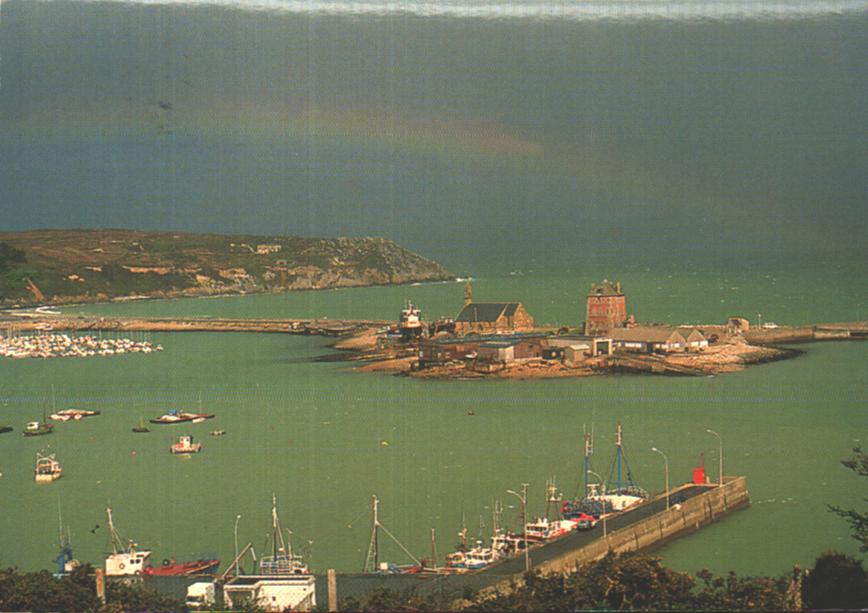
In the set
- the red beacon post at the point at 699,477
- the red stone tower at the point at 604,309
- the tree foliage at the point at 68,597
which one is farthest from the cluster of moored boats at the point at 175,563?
the red stone tower at the point at 604,309

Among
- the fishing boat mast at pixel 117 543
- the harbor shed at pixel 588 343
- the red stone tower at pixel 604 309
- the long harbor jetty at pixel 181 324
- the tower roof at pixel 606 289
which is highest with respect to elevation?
the tower roof at pixel 606 289

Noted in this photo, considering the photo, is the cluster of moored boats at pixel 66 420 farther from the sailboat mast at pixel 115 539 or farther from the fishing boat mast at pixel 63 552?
the sailboat mast at pixel 115 539

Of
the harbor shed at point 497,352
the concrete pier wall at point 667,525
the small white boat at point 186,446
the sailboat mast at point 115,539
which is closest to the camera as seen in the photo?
the concrete pier wall at point 667,525

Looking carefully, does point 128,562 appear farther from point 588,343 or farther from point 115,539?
point 588,343

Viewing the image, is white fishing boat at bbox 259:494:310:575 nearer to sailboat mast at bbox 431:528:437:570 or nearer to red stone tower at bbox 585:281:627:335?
sailboat mast at bbox 431:528:437:570

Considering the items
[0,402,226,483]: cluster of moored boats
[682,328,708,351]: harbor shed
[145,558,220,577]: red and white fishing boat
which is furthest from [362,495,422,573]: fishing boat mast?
[682,328,708,351]: harbor shed

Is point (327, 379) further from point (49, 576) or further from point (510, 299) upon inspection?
point (49, 576)

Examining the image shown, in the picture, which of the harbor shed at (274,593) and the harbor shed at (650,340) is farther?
the harbor shed at (650,340)

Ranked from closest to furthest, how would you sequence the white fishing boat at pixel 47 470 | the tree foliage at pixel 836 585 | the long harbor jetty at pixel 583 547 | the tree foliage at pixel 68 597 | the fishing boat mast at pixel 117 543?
the tree foliage at pixel 836 585 < the tree foliage at pixel 68 597 < the long harbor jetty at pixel 583 547 < the fishing boat mast at pixel 117 543 < the white fishing boat at pixel 47 470

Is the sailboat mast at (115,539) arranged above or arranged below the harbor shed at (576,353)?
below
